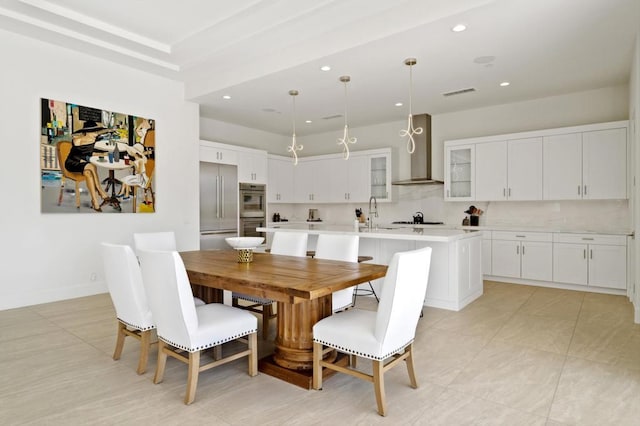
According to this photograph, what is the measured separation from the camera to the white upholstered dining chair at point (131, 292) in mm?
2559

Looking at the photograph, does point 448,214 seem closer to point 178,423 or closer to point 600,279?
point 600,279

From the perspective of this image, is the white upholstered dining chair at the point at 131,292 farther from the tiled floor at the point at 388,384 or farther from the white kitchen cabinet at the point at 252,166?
the white kitchen cabinet at the point at 252,166

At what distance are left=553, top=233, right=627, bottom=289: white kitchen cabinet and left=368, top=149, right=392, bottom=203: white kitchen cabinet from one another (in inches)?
116

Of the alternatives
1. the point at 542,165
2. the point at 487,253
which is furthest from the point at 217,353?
the point at 542,165

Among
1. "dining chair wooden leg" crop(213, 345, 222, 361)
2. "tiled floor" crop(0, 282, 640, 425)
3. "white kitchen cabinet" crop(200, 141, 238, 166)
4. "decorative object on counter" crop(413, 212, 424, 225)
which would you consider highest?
"white kitchen cabinet" crop(200, 141, 238, 166)

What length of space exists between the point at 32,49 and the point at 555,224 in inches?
294

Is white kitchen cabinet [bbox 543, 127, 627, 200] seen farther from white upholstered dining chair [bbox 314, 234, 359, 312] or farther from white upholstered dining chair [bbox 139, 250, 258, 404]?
white upholstered dining chair [bbox 139, 250, 258, 404]

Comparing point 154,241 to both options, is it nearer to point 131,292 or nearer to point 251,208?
point 131,292

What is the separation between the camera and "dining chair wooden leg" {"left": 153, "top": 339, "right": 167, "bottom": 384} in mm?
2449

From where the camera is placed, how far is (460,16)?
3.28 meters

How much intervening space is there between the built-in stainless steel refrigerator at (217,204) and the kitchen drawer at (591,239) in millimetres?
5099

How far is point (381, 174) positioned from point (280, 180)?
7.28ft

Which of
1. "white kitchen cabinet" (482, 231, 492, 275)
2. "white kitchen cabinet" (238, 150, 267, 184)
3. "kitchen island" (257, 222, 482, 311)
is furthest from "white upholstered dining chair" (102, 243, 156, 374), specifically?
"white kitchen cabinet" (482, 231, 492, 275)

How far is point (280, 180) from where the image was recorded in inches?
324
